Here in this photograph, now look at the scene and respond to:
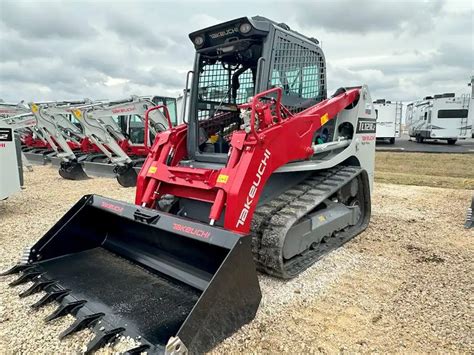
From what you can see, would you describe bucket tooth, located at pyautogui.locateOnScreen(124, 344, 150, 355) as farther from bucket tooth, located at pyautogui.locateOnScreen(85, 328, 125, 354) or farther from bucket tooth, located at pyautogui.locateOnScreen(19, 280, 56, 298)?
bucket tooth, located at pyautogui.locateOnScreen(19, 280, 56, 298)

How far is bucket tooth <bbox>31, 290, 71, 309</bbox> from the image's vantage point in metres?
2.99

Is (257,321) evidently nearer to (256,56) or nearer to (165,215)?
(165,215)

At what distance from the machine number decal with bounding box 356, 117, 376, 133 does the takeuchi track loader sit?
0.13 ft

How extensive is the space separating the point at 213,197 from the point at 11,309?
186cm

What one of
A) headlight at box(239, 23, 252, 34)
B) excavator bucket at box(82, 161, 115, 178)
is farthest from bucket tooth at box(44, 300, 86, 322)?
excavator bucket at box(82, 161, 115, 178)

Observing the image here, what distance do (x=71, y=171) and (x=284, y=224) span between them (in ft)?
28.3

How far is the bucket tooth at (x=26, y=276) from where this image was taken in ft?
11.1

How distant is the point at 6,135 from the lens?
20.2 feet

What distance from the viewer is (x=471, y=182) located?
9.18m

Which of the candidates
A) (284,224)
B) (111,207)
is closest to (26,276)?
(111,207)

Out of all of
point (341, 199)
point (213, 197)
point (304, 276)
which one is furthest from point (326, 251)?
point (213, 197)

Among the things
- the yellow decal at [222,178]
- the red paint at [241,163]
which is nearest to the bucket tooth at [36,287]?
the red paint at [241,163]

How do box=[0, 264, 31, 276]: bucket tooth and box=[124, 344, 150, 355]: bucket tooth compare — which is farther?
box=[0, 264, 31, 276]: bucket tooth

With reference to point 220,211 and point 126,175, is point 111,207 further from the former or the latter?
point 126,175
